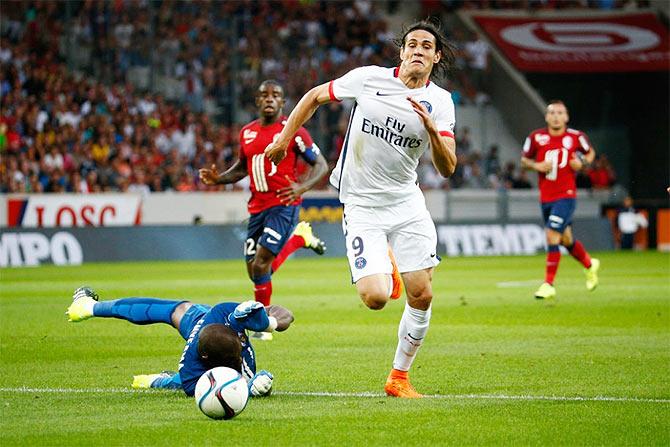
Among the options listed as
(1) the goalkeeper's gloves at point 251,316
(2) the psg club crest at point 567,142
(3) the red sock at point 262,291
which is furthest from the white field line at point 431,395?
(2) the psg club crest at point 567,142

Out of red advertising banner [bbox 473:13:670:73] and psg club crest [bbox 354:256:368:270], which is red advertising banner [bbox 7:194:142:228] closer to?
red advertising banner [bbox 473:13:670:73]

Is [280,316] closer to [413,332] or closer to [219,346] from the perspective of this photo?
[219,346]

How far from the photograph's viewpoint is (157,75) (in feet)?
122

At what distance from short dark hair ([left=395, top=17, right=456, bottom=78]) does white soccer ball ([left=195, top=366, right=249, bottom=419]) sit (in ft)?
9.67

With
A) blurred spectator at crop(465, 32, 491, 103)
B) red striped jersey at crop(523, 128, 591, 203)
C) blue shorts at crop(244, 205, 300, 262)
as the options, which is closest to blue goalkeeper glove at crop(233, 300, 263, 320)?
blue shorts at crop(244, 205, 300, 262)

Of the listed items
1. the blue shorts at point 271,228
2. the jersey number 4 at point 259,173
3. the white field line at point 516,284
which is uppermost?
the jersey number 4 at point 259,173

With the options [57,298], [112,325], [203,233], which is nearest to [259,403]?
[112,325]

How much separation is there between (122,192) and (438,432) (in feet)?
85.3

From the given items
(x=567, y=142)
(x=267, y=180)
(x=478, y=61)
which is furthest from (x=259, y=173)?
(x=478, y=61)

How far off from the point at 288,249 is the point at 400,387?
6.29 metres

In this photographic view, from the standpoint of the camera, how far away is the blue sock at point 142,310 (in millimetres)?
9523

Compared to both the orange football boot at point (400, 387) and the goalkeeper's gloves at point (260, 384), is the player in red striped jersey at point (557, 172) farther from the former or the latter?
the goalkeeper's gloves at point (260, 384)

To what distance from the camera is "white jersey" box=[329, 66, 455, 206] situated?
9312 millimetres

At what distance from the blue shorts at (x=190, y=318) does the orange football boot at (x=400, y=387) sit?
4.75 ft
